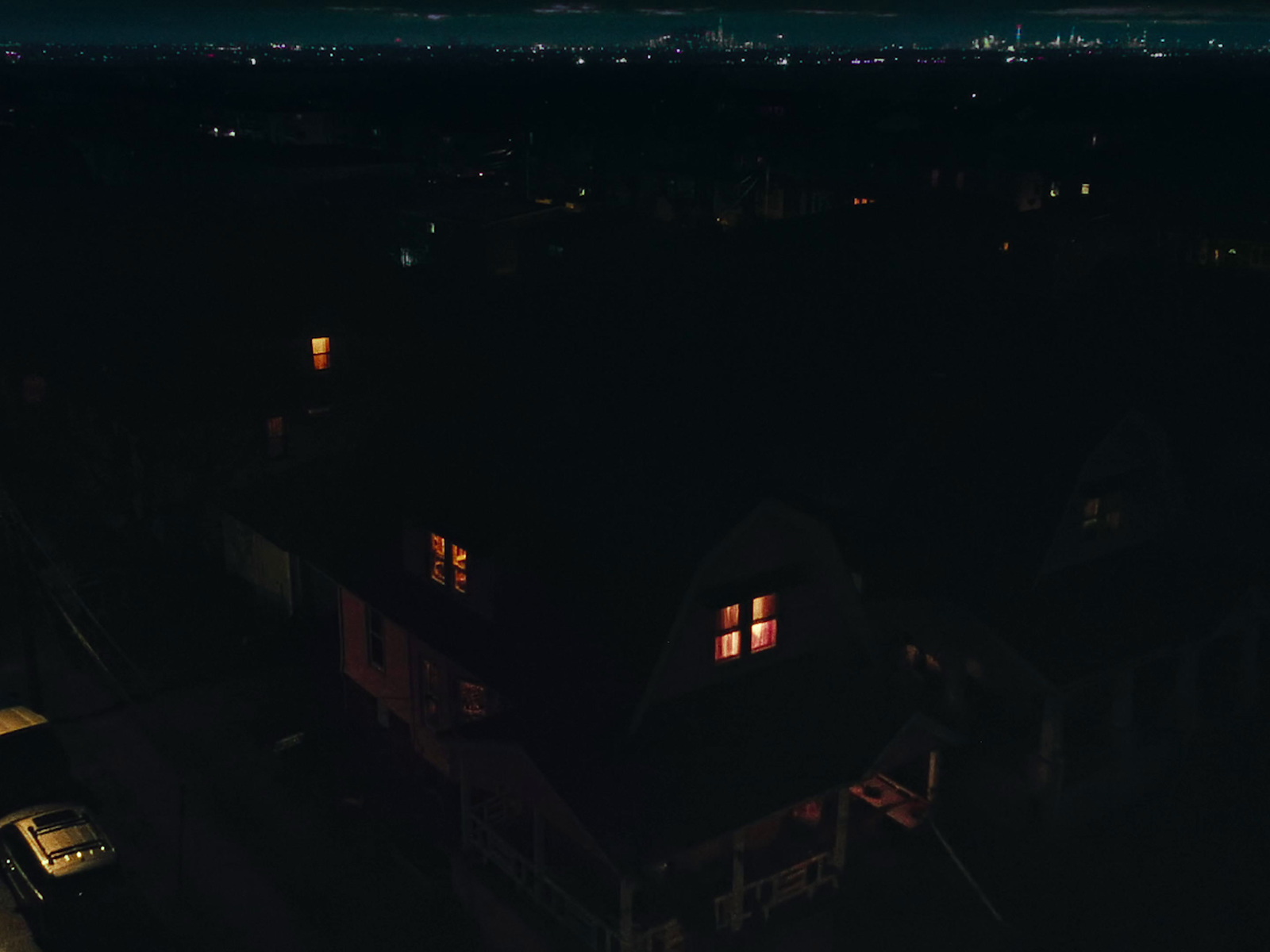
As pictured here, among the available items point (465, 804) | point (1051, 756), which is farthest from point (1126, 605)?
point (465, 804)

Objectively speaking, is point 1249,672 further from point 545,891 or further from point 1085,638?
point 545,891

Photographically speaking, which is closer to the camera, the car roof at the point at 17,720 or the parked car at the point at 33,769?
the parked car at the point at 33,769

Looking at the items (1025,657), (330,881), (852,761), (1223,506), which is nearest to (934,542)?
(1025,657)

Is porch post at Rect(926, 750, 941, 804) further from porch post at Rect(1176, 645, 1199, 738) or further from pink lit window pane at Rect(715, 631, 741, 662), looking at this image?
porch post at Rect(1176, 645, 1199, 738)

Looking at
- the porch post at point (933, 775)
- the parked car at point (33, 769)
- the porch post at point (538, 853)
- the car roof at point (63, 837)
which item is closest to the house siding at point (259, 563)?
the parked car at point (33, 769)

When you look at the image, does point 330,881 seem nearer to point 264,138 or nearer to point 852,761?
point 852,761

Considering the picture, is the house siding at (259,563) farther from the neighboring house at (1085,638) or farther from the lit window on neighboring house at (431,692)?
the neighboring house at (1085,638)
